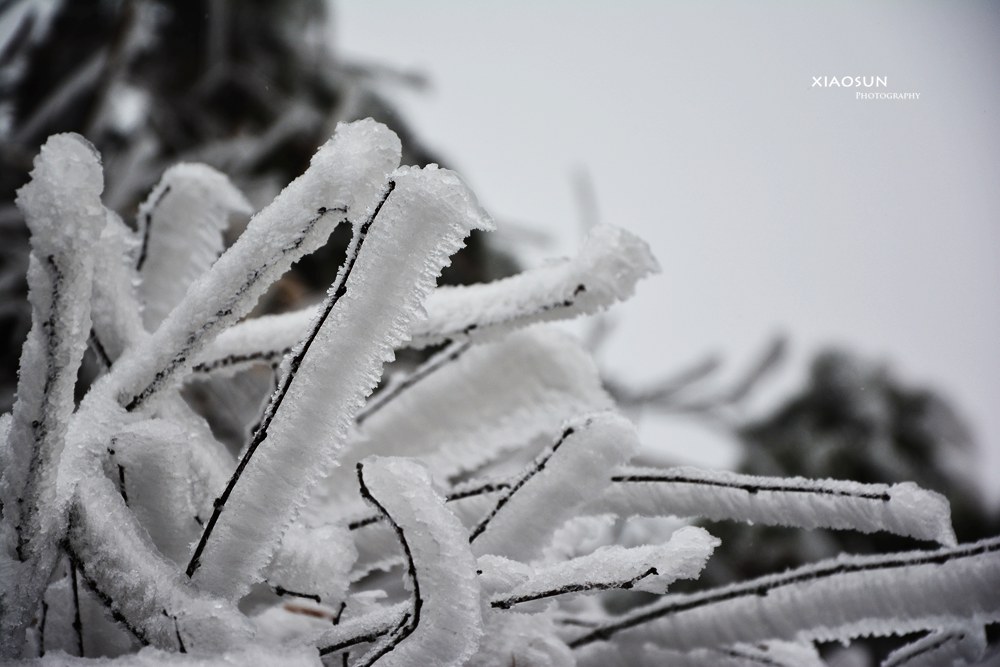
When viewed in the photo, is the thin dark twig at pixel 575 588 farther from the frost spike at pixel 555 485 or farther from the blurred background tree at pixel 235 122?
the blurred background tree at pixel 235 122

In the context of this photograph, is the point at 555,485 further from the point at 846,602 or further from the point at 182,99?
the point at 182,99

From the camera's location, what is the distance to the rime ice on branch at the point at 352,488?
0.16 m

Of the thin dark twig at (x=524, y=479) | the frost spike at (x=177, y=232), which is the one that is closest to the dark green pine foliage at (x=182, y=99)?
the frost spike at (x=177, y=232)

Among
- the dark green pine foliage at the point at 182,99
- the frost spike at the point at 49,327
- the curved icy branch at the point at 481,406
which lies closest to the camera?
the frost spike at the point at 49,327

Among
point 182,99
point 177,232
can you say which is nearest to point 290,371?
point 177,232

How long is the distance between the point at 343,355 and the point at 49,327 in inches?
2.4

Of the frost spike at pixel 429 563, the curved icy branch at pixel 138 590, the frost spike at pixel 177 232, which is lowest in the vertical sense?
the curved icy branch at pixel 138 590

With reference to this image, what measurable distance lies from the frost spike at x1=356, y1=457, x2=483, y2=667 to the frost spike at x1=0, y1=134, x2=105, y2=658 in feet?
0.21

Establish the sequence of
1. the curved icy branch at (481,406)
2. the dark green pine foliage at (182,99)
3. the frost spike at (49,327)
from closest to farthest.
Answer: the frost spike at (49,327)
the curved icy branch at (481,406)
the dark green pine foliage at (182,99)

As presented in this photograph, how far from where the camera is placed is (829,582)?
0.22 meters

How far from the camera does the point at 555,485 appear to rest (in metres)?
0.20

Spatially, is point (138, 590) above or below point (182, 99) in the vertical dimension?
below

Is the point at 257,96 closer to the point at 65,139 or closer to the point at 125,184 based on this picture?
the point at 125,184

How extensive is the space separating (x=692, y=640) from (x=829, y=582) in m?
0.04
